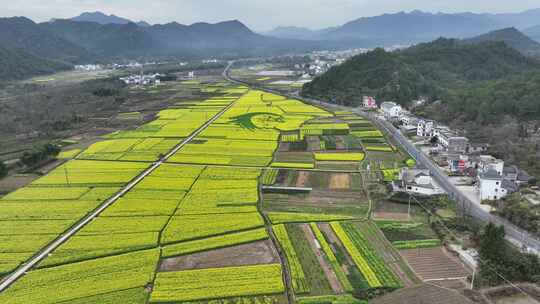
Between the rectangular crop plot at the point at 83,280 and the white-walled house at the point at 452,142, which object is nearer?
the rectangular crop plot at the point at 83,280

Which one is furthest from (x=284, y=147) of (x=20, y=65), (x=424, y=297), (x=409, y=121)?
(x=20, y=65)

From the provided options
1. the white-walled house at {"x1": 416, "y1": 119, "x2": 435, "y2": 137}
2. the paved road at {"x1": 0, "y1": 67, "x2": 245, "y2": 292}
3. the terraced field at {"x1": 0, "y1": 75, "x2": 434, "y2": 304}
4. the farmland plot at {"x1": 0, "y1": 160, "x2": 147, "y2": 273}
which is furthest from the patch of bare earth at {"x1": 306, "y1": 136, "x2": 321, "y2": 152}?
the farmland plot at {"x1": 0, "y1": 160, "x2": 147, "y2": 273}

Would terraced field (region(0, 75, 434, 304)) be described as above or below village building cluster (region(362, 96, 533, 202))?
below

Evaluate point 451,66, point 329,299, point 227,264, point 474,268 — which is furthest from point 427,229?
point 451,66

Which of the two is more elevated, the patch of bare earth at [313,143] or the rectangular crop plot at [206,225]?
the patch of bare earth at [313,143]

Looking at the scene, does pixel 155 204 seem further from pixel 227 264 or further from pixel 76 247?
pixel 227 264

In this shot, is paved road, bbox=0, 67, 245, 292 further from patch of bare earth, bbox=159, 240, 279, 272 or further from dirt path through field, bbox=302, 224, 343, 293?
dirt path through field, bbox=302, 224, 343, 293

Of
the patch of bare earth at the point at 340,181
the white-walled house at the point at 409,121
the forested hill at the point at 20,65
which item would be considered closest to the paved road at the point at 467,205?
the white-walled house at the point at 409,121

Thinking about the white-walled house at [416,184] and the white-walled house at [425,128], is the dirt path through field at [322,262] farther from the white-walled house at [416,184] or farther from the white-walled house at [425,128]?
the white-walled house at [425,128]
